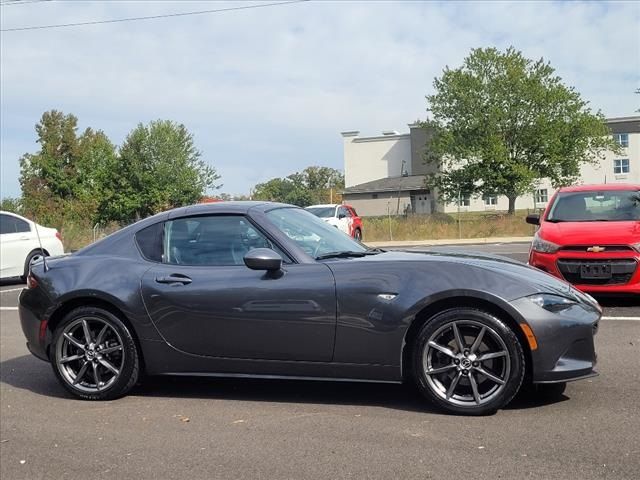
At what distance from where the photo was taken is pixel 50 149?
67.1 metres

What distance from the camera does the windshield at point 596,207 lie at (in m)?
8.63

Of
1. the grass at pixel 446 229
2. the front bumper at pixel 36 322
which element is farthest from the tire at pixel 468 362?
the grass at pixel 446 229

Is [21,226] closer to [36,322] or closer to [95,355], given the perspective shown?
[36,322]

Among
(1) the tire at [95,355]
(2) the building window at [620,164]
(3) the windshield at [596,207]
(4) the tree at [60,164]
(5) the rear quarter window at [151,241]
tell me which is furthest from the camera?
(2) the building window at [620,164]

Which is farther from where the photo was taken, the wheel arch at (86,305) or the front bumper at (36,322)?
the front bumper at (36,322)

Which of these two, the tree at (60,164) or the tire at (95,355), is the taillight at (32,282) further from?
the tree at (60,164)

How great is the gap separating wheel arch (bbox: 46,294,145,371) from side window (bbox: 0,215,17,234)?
985 cm

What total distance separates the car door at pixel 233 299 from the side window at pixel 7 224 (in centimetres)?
1036

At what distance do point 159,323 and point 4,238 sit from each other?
10520mm

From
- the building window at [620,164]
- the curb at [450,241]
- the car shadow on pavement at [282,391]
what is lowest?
the car shadow on pavement at [282,391]

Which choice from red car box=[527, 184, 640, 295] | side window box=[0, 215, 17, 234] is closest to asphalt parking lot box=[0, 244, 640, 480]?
red car box=[527, 184, 640, 295]

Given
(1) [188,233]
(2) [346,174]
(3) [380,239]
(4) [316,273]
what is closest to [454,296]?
(4) [316,273]

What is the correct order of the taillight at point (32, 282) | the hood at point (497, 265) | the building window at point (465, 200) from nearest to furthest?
1. the hood at point (497, 265)
2. the taillight at point (32, 282)
3. the building window at point (465, 200)

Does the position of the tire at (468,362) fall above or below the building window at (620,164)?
below
